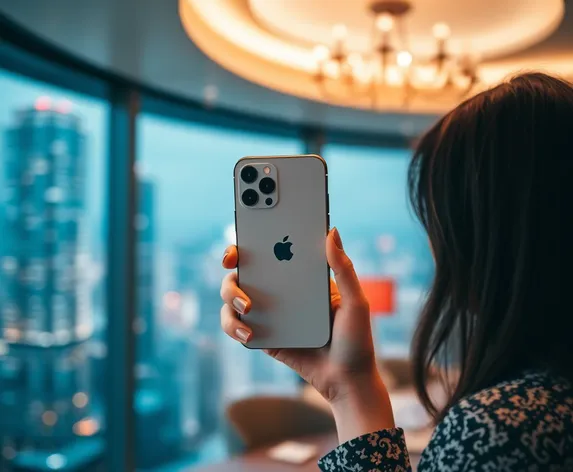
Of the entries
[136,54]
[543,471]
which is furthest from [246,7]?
[543,471]

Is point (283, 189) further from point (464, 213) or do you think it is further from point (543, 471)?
point (543, 471)

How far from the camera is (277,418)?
8.41 ft

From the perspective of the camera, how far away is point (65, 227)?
3045 millimetres

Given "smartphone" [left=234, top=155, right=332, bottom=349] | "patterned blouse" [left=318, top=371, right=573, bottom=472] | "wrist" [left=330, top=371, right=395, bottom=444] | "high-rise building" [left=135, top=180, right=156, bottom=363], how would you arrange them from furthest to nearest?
"high-rise building" [left=135, top=180, right=156, bottom=363] → "smartphone" [left=234, top=155, right=332, bottom=349] → "wrist" [left=330, top=371, right=395, bottom=444] → "patterned blouse" [left=318, top=371, right=573, bottom=472]

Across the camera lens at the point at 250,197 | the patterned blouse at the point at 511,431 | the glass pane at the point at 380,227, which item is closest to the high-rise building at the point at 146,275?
the glass pane at the point at 380,227

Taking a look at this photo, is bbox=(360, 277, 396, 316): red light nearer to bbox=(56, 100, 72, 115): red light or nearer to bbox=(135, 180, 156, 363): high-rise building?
bbox=(135, 180, 156, 363): high-rise building

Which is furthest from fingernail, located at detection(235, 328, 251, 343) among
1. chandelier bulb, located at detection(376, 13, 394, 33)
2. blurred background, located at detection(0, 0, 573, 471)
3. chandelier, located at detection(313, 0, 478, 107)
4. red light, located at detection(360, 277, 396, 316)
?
red light, located at detection(360, 277, 396, 316)

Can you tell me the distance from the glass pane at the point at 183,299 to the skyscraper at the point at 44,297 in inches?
18.9

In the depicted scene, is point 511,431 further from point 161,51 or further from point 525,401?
point 161,51

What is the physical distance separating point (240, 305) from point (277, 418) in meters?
1.78

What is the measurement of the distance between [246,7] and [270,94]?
0.71 meters

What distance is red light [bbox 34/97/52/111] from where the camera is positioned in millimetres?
2896

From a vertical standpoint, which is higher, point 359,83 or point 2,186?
point 359,83

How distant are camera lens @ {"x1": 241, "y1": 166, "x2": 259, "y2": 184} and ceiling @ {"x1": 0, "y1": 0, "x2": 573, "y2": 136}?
1514 mm
